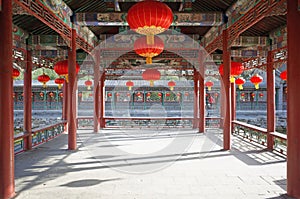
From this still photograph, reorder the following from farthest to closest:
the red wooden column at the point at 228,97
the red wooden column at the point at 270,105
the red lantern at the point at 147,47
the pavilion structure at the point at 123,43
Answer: the red wooden column at the point at 270,105, the red wooden column at the point at 228,97, the red lantern at the point at 147,47, the pavilion structure at the point at 123,43

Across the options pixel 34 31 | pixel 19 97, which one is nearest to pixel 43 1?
pixel 34 31

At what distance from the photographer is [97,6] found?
8.71 m

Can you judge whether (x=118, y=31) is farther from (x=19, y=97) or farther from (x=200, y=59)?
(x=19, y=97)

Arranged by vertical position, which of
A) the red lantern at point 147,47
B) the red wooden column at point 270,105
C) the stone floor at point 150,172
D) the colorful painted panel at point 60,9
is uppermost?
the colorful painted panel at point 60,9

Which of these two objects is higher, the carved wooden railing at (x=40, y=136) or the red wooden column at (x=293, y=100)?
the red wooden column at (x=293, y=100)

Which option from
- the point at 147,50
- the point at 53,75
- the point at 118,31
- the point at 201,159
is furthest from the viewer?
the point at 53,75

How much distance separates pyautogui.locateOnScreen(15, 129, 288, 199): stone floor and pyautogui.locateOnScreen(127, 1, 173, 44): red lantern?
310 cm

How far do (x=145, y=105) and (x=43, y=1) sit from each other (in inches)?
768

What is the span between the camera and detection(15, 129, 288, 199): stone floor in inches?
193

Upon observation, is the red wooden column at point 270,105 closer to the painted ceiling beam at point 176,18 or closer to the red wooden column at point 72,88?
the painted ceiling beam at point 176,18

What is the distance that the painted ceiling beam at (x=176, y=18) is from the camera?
28.0 ft

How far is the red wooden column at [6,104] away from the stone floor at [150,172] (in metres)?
0.51

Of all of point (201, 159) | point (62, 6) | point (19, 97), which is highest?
point (62, 6)

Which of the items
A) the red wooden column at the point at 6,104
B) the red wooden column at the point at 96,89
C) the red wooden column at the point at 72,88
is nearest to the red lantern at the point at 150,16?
the red wooden column at the point at 6,104
